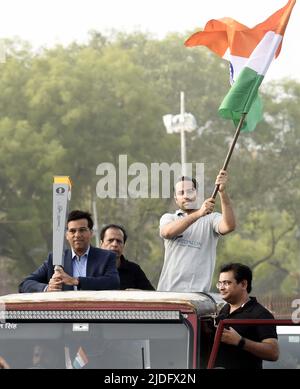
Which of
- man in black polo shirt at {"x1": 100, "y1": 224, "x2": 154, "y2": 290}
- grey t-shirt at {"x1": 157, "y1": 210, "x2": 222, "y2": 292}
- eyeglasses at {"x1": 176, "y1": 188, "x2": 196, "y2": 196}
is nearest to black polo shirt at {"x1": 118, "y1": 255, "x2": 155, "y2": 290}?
man in black polo shirt at {"x1": 100, "y1": 224, "x2": 154, "y2": 290}

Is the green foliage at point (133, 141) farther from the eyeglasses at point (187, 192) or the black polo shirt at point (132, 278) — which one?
the eyeglasses at point (187, 192)

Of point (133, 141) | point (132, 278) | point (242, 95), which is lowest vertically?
point (132, 278)

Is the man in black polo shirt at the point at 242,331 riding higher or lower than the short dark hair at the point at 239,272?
lower

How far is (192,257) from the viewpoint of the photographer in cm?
890

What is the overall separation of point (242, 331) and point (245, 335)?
3 centimetres

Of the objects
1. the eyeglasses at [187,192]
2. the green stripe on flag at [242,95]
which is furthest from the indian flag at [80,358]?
the green stripe on flag at [242,95]

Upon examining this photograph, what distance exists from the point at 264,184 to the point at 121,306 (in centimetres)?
4948

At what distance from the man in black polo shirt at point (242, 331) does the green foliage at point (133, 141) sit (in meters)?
42.6

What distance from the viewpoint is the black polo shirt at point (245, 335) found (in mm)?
7148

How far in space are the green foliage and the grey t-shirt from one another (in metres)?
41.7

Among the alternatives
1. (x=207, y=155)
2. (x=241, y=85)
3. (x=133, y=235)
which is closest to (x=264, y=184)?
(x=207, y=155)

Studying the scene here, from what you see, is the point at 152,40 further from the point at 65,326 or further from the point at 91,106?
the point at 65,326

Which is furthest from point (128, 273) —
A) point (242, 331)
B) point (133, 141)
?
point (133, 141)

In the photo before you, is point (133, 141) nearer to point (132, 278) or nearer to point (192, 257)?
point (132, 278)
